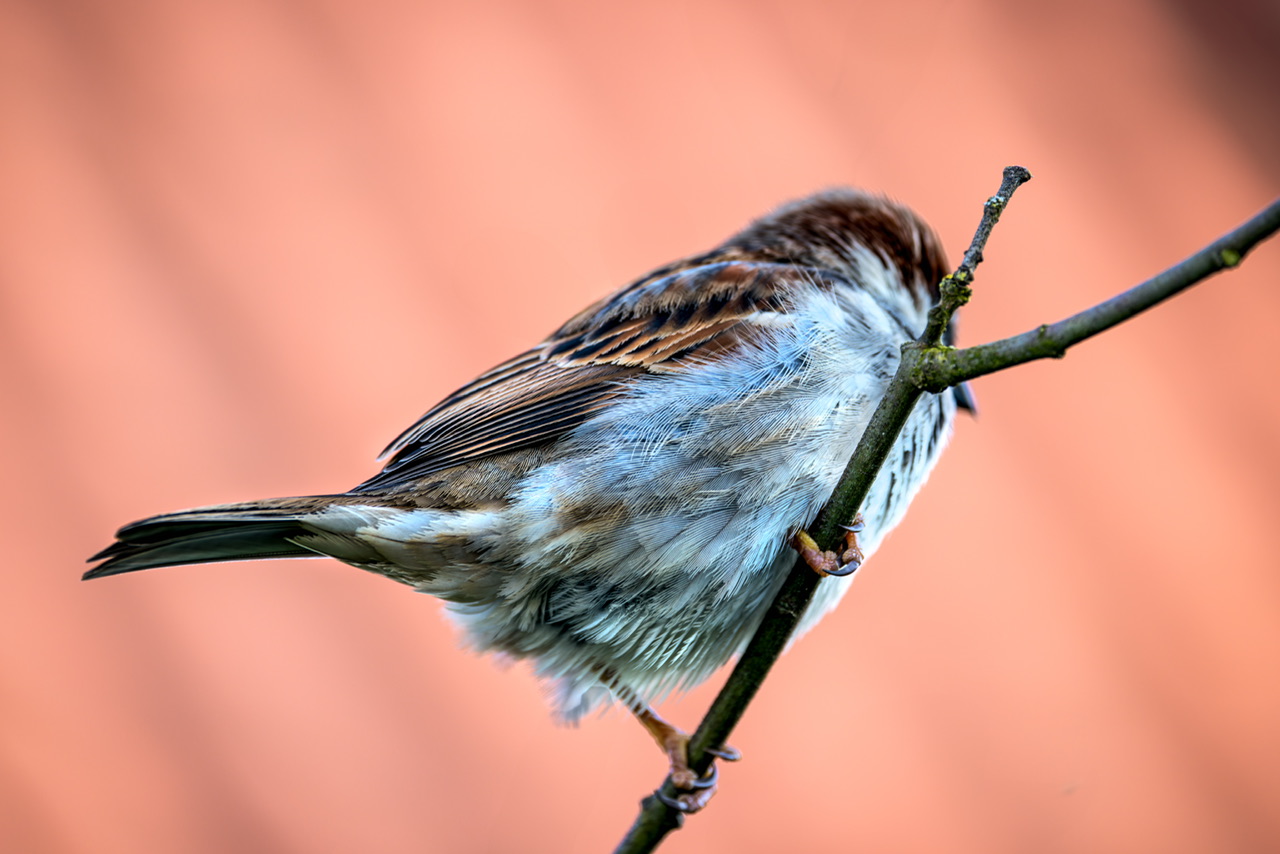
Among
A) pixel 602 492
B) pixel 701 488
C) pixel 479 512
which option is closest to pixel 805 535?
pixel 701 488

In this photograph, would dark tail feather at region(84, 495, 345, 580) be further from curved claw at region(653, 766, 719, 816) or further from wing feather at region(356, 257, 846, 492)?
curved claw at region(653, 766, 719, 816)

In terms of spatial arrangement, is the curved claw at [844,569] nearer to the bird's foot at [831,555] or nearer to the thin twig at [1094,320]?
the bird's foot at [831,555]

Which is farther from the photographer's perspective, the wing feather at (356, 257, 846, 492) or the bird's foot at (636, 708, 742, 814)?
the wing feather at (356, 257, 846, 492)

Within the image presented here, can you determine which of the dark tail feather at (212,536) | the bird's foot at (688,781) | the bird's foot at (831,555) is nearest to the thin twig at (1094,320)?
the bird's foot at (831,555)

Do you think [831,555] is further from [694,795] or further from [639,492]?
[694,795]

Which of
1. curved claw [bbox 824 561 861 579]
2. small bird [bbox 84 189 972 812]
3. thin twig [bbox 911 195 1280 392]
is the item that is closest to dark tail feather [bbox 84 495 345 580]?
small bird [bbox 84 189 972 812]

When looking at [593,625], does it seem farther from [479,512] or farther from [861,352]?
[861,352]

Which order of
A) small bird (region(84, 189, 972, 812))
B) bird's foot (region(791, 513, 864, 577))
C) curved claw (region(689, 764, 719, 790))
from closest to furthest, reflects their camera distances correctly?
bird's foot (region(791, 513, 864, 577))
small bird (region(84, 189, 972, 812))
curved claw (region(689, 764, 719, 790))

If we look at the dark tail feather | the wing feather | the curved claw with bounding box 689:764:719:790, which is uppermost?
the dark tail feather
